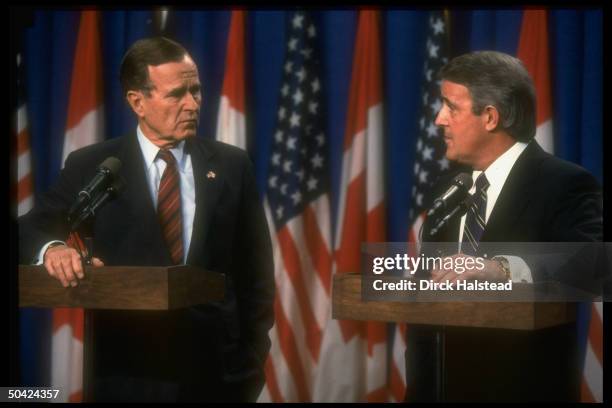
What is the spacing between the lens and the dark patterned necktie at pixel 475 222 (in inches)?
122

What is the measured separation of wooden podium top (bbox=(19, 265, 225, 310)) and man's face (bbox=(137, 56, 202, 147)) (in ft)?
2.84

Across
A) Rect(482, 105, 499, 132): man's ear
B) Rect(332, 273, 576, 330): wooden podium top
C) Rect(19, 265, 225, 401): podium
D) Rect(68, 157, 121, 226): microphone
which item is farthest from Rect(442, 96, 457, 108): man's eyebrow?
Rect(68, 157, 121, 226): microphone

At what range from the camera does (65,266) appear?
2674 millimetres

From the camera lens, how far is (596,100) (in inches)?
146

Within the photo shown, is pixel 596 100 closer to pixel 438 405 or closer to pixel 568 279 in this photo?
pixel 568 279

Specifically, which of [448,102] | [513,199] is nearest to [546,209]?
[513,199]

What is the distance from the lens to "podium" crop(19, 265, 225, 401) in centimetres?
253

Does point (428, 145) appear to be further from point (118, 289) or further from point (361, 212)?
point (118, 289)

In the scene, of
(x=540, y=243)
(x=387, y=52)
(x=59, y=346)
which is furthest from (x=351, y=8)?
(x=59, y=346)

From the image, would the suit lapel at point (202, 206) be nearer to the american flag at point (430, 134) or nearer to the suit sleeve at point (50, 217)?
the suit sleeve at point (50, 217)

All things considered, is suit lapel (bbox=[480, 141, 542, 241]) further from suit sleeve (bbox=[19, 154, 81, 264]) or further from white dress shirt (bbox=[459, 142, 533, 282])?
suit sleeve (bbox=[19, 154, 81, 264])

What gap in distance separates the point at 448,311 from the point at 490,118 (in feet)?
3.46

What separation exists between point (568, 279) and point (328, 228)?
4.53 feet

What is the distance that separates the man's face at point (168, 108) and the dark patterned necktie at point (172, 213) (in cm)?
19
